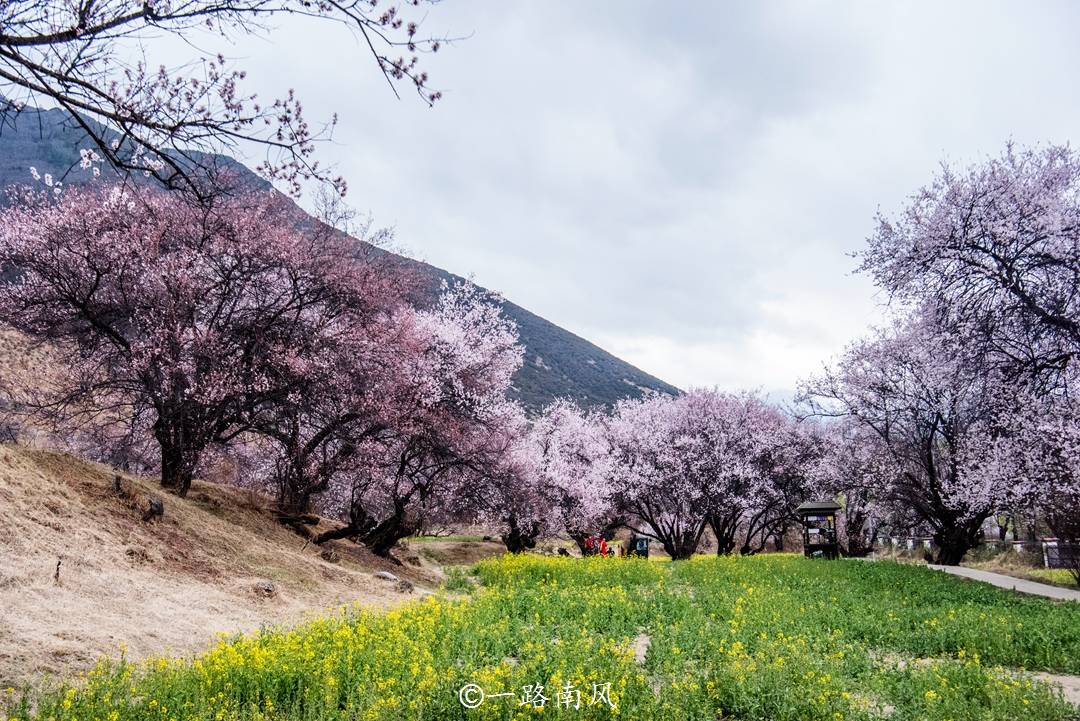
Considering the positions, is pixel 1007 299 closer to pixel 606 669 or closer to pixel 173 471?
pixel 606 669

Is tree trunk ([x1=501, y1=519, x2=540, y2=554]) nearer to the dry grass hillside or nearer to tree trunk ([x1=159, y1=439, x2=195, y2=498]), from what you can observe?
the dry grass hillside

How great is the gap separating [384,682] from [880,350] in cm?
2943

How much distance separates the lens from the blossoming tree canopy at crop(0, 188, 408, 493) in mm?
14414

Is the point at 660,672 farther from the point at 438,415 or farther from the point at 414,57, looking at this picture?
the point at 438,415

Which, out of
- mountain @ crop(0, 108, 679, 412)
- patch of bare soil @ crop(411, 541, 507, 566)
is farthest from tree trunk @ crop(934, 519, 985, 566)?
mountain @ crop(0, 108, 679, 412)

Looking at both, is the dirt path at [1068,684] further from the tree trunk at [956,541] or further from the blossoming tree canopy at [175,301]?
the tree trunk at [956,541]

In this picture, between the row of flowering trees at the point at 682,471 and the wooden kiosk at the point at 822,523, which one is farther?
the row of flowering trees at the point at 682,471

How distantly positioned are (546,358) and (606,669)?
92.5 meters

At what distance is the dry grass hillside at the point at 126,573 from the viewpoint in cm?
714

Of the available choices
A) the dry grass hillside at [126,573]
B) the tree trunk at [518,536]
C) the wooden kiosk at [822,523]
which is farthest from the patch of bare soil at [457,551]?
the dry grass hillside at [126,573]

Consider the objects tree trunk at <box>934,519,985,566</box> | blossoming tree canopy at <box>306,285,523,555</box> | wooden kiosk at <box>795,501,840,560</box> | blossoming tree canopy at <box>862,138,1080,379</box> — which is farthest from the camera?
wooden kiosk at <box>795,501,840,560</box>

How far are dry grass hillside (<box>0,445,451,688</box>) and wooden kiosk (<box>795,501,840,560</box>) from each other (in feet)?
66.1

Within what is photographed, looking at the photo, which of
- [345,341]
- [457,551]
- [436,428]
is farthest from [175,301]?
[457,551]

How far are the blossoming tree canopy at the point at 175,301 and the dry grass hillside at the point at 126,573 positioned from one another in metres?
2.14
